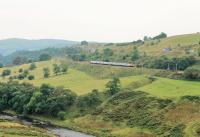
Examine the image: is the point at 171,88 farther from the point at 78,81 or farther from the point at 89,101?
the point at 78,81

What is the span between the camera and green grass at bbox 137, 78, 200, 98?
11312 centimetres

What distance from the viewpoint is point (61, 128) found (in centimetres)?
11219

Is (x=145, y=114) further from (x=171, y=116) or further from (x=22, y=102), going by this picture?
(x=22, y=102)

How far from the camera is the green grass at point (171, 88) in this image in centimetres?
11312

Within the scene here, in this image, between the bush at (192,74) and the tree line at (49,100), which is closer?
the tree line at (49,100)

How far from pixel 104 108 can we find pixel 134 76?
116ft

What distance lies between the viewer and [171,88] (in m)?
121

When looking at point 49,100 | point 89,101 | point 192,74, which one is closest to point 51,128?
point 49,100

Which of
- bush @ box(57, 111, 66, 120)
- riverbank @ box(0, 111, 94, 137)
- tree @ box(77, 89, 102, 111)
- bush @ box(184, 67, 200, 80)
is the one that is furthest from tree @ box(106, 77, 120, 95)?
bush @ box(184, 67, 200, 80)

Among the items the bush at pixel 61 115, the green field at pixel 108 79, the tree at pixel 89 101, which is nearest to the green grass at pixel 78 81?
the green field at pixel 108 79

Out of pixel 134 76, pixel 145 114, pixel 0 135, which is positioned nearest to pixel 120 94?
pixel 145 114

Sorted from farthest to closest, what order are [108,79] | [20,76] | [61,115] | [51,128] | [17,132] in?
[20,76]
[108,79]
[61,115]
[51,128]
[17,132]

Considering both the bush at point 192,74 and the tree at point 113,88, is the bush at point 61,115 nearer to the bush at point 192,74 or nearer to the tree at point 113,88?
the tree at point 113,88

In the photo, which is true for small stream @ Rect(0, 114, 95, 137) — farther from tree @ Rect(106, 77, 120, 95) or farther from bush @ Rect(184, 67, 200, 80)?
bush @ Rect(184, 67, 200, 80)
